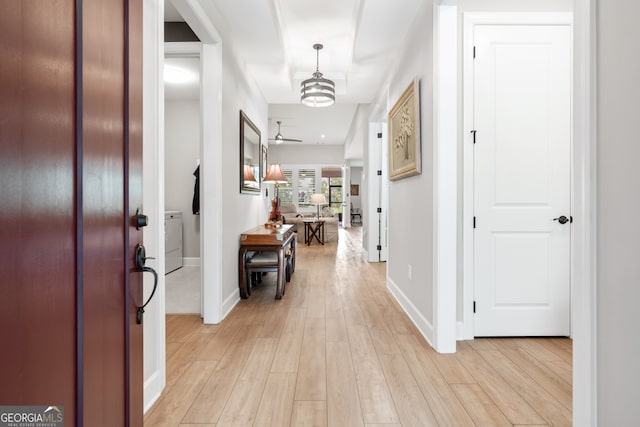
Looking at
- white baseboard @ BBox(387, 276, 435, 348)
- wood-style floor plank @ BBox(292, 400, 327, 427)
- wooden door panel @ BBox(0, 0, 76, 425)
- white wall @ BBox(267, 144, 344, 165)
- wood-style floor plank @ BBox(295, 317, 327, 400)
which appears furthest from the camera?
white wall @ BBox(267, 144, 344, 165)

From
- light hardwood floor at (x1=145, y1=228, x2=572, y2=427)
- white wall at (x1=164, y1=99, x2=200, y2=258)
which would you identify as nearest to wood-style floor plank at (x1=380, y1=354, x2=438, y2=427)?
light hardwood floor at (x1=145, y1=228, x2=572, y2=427)

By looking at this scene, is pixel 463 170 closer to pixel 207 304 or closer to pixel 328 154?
pixel 207 304

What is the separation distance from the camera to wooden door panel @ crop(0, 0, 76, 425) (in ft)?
2.23

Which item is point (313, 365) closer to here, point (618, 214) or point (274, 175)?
point (618, 214)

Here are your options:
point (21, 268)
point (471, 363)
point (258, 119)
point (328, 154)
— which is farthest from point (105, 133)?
point (328, 154)

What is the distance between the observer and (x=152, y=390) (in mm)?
1713

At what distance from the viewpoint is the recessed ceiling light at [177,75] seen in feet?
14.7

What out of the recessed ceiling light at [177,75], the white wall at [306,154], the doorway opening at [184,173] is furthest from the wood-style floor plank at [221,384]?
the white wall at [306,154]

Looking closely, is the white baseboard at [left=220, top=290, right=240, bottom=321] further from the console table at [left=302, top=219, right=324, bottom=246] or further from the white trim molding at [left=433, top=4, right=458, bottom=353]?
the console table at [left=302, top=219, right=324, bottom=246]

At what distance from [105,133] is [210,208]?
6.33 ft

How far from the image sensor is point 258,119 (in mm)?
4898

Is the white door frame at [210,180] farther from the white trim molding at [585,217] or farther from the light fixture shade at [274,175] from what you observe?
the white trim molding at [585,217]

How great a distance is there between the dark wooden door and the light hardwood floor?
701mm

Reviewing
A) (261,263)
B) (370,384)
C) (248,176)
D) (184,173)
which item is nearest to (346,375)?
(370,384)
